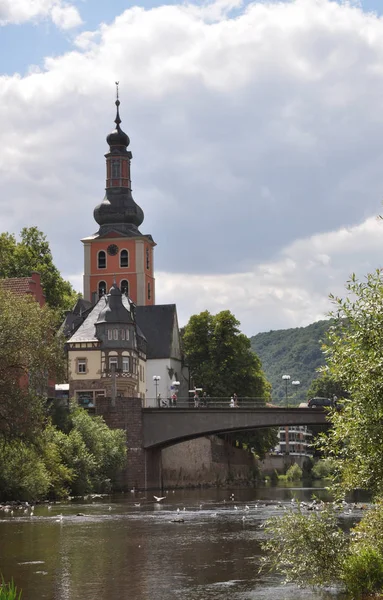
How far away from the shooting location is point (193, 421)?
87000 mm

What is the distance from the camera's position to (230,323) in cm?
10988

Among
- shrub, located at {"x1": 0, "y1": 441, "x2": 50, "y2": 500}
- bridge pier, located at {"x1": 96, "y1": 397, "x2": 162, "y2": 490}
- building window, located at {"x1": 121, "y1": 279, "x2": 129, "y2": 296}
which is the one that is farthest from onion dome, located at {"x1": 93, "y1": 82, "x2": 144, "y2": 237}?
shrub, located at {"x1": 0, "y1": 441, "x2": 50, "y2": 500}

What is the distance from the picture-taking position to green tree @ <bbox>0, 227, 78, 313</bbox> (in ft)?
350

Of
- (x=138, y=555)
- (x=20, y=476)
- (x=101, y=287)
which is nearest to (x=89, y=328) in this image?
(x=101, y=287)

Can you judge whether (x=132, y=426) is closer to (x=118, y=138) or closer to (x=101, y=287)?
(x=101, y=287)

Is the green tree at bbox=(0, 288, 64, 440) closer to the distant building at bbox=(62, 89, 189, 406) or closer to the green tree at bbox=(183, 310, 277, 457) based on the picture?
the distant building at bbox=(62, 89, 189, 406)

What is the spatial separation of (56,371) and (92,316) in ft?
163

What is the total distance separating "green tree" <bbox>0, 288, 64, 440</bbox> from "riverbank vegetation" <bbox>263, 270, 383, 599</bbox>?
26.6m

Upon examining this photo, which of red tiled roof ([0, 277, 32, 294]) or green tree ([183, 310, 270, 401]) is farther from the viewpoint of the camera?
green tree ([183, 310, 270, 401])

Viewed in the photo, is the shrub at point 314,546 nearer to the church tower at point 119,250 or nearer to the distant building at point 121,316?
the distant building at point 121,316

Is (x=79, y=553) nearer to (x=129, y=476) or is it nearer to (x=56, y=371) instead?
(x=56, y=371)

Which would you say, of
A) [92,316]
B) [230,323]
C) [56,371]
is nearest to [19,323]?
[56,371]

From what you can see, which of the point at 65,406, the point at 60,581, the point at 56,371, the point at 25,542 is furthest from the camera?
the point at 65,406

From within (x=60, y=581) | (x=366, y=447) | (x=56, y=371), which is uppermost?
(x=56, y=371)
